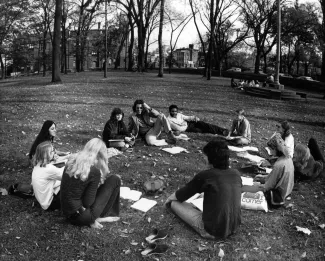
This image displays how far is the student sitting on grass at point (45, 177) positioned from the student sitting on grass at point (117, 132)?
335 centimetres

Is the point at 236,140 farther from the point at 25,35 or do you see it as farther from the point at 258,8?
the point at 25,35

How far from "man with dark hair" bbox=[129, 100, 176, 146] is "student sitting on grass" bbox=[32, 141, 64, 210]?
4231 millimetres

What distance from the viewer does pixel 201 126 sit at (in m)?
11.2

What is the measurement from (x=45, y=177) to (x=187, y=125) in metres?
6.40

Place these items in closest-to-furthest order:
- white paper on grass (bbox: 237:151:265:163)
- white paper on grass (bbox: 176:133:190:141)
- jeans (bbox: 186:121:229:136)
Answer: white paper on grass (bbox: 237:151:265:163) < white paper on grass (bbox: 176:133:190:141) < jeans (bbox: 186:121:229:136)

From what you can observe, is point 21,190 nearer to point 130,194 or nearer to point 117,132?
point 130,194

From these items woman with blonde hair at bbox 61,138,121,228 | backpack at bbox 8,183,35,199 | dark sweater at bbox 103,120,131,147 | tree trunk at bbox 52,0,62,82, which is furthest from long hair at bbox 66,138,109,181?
tree trunk at bbox 52,0,62,82

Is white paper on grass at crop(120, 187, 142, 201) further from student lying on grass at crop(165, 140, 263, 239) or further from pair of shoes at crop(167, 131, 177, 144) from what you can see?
pair of shoes at crop(167, 131, 177, 144)

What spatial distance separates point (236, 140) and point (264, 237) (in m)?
5.23

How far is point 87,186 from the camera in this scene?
479 centimetres

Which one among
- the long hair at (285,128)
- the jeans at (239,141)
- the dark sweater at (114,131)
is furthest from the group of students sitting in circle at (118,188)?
the jeans at (239,141)

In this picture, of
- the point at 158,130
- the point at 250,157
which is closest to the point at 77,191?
the point at 158,130

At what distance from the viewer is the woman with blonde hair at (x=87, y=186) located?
185 inches

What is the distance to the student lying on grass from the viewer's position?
4488mm
